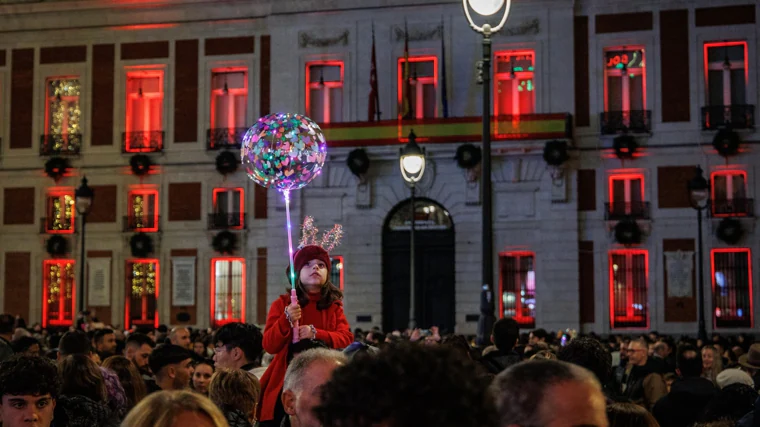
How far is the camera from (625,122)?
31844 millimetres

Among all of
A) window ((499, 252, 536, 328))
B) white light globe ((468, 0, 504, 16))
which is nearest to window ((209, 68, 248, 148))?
window ((499, 252, 536, 328))

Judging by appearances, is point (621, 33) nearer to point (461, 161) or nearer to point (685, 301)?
point (461, 161)

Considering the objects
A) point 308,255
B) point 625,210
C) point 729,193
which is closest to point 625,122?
point 625,210

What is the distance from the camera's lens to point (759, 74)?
31.2 metres

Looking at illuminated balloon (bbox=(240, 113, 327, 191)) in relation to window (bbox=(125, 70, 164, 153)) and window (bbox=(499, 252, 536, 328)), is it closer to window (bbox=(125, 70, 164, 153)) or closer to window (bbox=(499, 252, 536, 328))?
window (bbox=(499, 252, 536, 328))

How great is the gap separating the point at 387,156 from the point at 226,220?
570cm

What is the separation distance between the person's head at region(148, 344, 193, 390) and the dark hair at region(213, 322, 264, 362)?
42.6 inches

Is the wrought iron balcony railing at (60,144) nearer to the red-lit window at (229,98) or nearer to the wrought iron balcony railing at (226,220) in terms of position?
the red-lit window at (229,98)

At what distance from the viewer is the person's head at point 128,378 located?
26.0ft

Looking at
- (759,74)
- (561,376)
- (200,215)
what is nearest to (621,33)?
(759,74)

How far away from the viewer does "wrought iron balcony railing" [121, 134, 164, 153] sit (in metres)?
34.8

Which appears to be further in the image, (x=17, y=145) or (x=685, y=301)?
(x=17, y=145)

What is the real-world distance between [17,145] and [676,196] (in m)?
21.2

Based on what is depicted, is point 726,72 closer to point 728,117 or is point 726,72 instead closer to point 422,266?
point 728,117
